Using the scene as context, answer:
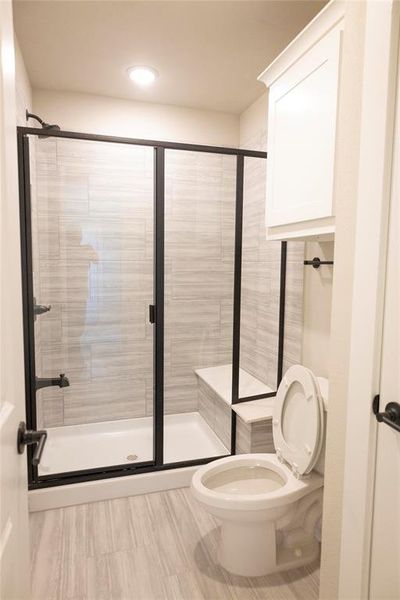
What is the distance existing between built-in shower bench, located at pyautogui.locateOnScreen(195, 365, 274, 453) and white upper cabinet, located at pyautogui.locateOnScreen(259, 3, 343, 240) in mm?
1129

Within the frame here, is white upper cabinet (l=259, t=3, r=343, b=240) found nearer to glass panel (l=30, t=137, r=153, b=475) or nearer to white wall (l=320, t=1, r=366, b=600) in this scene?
white wall (l=320, t=1, r=366, b=600)

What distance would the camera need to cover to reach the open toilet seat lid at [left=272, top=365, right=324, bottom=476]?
1633 mm

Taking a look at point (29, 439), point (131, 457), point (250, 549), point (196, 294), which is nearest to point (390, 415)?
point (29, 439)

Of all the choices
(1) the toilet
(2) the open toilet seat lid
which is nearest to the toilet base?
(1) the toilet

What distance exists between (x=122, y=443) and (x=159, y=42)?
2550 millimetres

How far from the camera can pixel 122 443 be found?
274 centimetres

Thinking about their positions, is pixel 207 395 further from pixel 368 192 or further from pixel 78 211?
pixel 368 192

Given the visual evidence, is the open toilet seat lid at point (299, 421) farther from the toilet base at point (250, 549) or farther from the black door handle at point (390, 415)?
the black door handle at point (390, 415)

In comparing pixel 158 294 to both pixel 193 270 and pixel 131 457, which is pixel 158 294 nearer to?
pixel 193 270

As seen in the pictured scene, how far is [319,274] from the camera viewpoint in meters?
2.09

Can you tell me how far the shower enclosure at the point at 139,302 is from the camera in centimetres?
250

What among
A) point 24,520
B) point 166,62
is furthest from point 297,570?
point 166,62

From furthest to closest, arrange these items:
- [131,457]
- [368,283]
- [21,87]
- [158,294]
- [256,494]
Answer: [131,457] → [158,294] → [21,87] → [256,494] → [368,283]

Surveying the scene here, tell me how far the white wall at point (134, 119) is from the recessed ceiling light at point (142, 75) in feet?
1.15
